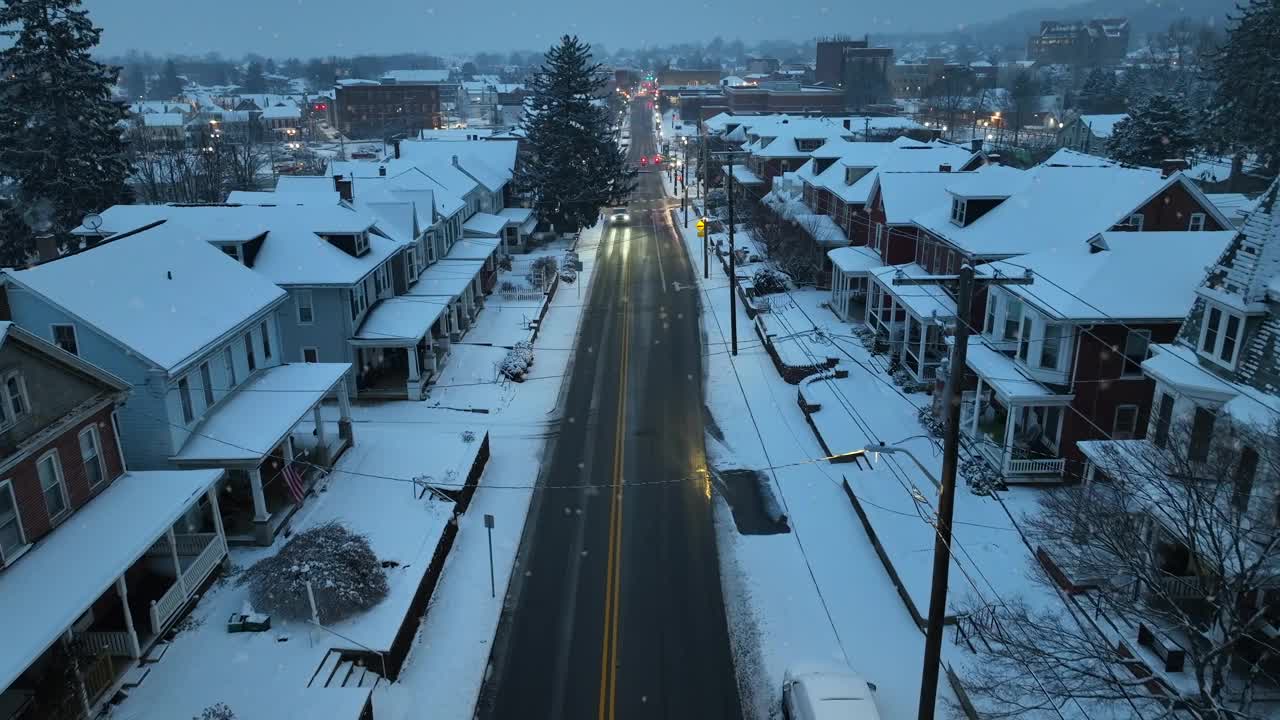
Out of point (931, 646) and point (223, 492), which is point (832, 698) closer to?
point (931, 646)

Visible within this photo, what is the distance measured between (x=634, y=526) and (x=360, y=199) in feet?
85.4

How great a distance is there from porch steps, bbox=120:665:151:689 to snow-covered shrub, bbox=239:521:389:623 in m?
2.43

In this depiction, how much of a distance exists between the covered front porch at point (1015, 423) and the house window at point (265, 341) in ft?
75.3

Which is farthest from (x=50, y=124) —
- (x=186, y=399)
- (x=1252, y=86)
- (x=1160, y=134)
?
(x=1252, y=86)

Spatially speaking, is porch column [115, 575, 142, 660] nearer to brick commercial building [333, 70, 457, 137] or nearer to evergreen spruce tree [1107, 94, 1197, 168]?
evergreen spruce tree [1107, 94, 1197, 168]

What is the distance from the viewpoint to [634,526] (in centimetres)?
2470

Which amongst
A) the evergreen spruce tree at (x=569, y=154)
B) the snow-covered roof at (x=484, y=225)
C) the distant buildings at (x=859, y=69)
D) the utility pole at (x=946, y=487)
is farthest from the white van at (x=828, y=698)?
the distant buildings at (x=859, y=69)

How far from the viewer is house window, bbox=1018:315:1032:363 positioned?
86.5 ft

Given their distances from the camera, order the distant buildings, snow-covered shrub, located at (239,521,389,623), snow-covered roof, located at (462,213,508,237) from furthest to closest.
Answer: the distant buildings
snow-covered roof, located at (462,213,508,237)
snow-covered shrub, located at (239,521,389,623)

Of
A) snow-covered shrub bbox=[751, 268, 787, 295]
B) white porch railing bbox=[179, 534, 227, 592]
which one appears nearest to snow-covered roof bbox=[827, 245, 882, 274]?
snow-covered shrub bbox=[751, 268, 787, 295]

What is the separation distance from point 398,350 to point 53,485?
20270 millimetres

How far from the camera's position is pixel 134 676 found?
1720 cm

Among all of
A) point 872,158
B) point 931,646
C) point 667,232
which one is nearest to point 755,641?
point 931,646

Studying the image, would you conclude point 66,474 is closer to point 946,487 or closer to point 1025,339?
point 946,487
